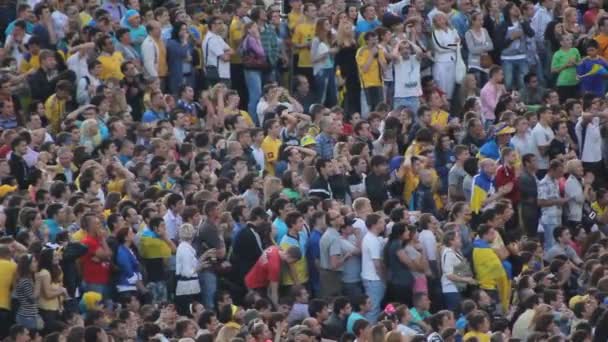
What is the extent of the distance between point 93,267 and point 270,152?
184 inches

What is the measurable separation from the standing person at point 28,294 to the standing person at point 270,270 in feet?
9.10

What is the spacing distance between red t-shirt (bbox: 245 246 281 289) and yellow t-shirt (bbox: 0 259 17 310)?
2945mm

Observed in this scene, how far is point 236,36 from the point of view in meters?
31.9

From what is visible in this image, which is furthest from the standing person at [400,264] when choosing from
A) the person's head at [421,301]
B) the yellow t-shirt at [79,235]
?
the yellow t-shirt at [79,235]

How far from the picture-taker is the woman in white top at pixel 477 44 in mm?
32844

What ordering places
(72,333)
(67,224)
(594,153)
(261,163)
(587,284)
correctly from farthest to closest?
(594,153)
(261,163)
(587,284)
(67,224)
(72,333)

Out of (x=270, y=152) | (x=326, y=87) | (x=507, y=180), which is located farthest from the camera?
(x=326, y=87)

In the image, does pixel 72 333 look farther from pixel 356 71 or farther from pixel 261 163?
pixel 356 71

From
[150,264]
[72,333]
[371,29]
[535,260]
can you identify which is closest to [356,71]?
[371,29]

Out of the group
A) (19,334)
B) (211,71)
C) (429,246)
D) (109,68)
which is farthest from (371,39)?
(19,334)

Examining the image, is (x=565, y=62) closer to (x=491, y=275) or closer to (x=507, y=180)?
(x=507, y=180)

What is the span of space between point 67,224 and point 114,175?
185cm

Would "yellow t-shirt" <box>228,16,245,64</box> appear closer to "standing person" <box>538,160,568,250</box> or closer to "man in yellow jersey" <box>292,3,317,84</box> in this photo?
"man in yellow jersey" <box>292,3,317,84</box>

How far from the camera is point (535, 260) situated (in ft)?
89.0
